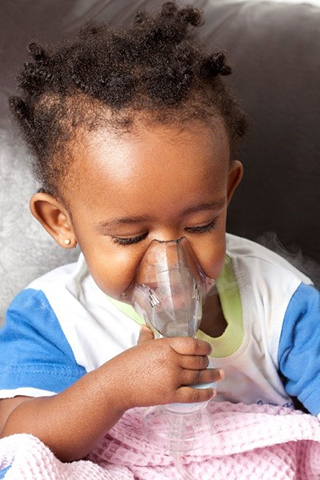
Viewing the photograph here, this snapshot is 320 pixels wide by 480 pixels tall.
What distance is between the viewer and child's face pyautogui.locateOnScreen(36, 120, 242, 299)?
983 millimetres

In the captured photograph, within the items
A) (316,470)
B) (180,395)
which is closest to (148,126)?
(180,395)

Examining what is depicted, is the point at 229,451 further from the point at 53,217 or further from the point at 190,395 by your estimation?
the point at 53,217

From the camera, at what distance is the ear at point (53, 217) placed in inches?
44.5

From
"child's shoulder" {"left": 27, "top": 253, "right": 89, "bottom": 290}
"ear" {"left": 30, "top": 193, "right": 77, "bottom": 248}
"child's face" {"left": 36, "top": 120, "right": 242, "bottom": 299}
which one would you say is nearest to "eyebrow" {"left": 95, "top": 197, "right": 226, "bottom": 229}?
"child's face" {"left": 36, "top": 120, "right": 242, "bottom": 299}

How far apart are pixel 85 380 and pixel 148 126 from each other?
1.07ft

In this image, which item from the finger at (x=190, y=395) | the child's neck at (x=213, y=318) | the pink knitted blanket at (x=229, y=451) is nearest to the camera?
the finger at (x=190, y=395)

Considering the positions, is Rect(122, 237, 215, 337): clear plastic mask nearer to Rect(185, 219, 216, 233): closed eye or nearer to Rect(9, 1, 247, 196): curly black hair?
Rect(185, 219, 216, 233): closed eye

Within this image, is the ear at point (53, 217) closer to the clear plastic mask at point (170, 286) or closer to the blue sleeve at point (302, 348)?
the clear plastic mask at point (170, 286)

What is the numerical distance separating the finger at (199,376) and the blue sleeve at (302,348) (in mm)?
210

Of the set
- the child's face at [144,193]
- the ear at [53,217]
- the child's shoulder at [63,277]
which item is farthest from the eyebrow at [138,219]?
the child's shoulder at [63,277]

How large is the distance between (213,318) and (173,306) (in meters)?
0.17

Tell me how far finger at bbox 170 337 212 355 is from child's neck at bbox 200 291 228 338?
0.68 feet

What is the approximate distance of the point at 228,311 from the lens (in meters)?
1.21

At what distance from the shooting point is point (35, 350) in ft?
3.80
